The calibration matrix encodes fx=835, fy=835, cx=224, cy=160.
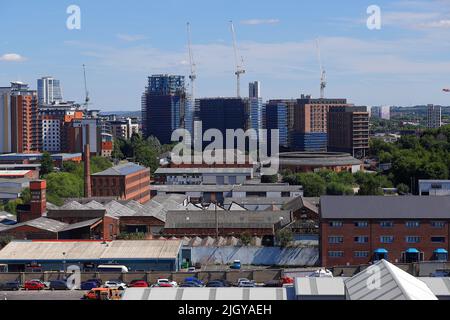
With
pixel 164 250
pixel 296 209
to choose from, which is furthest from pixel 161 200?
pixel 164 250

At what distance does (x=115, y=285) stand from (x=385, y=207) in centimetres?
498

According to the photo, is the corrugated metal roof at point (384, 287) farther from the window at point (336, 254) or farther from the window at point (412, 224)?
the window at point (412, 224)

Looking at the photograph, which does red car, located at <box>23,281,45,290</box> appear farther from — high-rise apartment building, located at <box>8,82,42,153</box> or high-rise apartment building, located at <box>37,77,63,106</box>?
high-rise apartment building, located at <box>37,77,63,106</box>

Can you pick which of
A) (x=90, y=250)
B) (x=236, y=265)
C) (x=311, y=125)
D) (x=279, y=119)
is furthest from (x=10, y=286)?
(x=279, y=119)

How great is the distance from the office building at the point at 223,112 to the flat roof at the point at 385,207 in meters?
39.1

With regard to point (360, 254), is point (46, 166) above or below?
above

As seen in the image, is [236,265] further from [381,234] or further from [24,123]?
[24,123]

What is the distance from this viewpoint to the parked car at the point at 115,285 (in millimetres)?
9820

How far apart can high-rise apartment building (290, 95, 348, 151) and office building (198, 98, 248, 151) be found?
15.9 feet

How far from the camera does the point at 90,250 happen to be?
12.4 m
